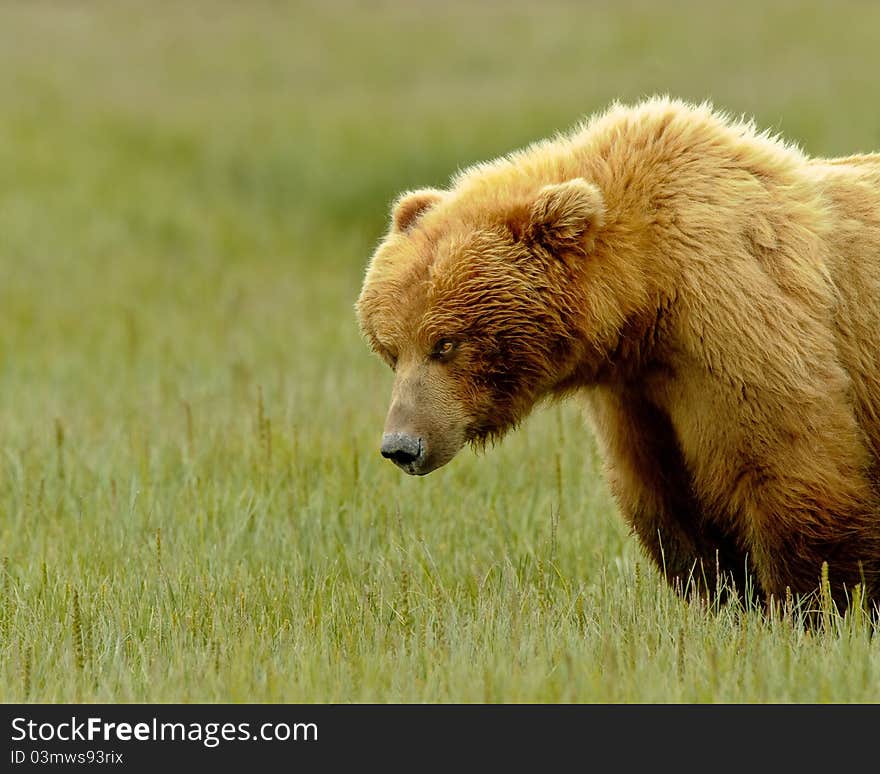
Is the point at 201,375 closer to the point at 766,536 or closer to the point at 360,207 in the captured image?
the point at 766,536

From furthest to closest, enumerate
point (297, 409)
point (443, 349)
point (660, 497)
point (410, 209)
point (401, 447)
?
point (297, 409) → point (660, 497) → point (410, 209) → point (443, 349) → point (401, 447)

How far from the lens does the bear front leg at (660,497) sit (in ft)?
16.1

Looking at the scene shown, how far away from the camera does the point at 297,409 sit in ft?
26.8

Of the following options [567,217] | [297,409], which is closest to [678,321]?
[567,217]

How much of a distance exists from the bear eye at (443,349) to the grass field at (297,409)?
0.89m

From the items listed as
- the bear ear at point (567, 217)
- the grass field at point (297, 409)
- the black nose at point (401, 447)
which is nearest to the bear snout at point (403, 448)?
the black nose at point (401, 447)

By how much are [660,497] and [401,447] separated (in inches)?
46.4

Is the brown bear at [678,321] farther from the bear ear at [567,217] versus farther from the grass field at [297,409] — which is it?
the grass field at [297,409]

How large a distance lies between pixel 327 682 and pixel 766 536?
159cm

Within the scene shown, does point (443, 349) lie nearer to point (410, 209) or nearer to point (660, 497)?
point (410, 209)

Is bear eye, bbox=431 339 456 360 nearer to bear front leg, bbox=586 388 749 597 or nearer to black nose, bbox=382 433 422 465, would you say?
black nose, bbox=382 433 422 465

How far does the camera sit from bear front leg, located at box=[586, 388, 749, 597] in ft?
16.1

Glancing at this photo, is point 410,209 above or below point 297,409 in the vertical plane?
below

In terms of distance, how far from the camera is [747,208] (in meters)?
4.63
